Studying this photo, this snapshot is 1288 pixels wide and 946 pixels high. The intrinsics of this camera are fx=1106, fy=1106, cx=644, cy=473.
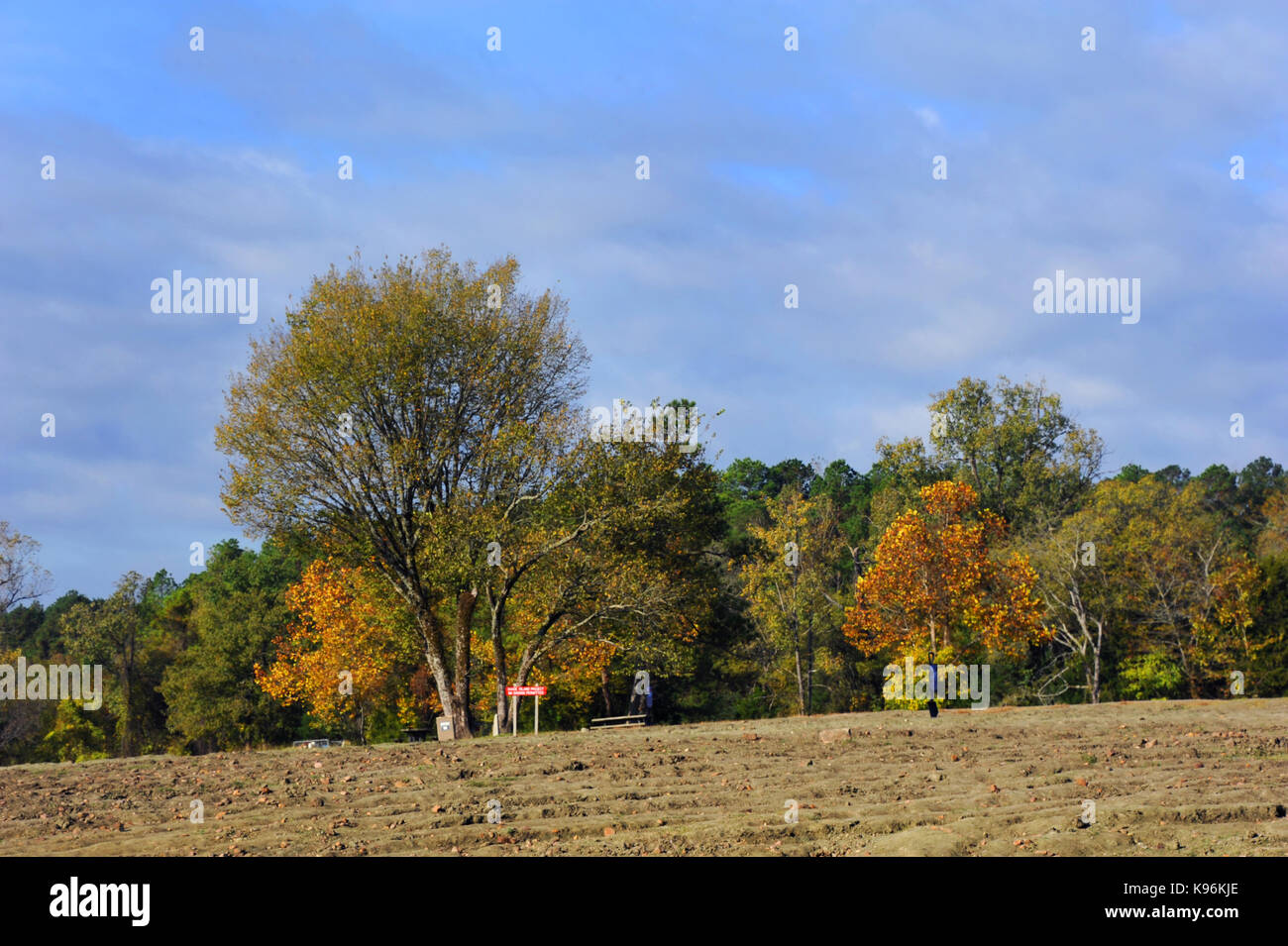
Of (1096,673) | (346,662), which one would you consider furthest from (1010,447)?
(346,662)

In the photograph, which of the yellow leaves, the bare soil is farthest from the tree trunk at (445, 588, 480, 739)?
the yellow leaves

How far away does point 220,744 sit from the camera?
66312 mm

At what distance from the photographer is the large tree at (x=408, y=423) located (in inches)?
1249

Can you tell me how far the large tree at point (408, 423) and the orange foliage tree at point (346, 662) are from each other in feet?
43.5

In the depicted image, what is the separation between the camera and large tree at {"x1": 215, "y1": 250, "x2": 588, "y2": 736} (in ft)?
104

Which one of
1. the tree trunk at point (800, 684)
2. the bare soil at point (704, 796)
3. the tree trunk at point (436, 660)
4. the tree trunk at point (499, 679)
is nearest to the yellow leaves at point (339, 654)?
the tree trunk at point (499, 679)

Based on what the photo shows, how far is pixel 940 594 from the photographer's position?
4497cm

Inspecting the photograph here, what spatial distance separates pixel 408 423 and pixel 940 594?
2336 centimetres

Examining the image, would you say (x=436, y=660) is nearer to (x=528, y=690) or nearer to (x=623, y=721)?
(x=528, y=690)

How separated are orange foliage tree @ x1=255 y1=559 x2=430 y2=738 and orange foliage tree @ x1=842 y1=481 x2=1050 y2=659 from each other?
65.2 ft

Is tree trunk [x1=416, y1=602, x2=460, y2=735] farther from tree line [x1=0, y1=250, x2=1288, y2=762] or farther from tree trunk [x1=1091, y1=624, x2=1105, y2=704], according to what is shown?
tree trunk [x1=1091, y1=624, x2=1105, y2=704]
